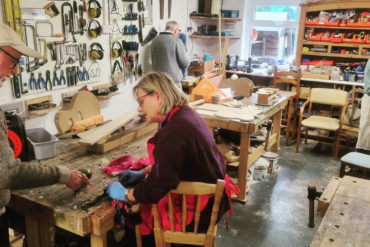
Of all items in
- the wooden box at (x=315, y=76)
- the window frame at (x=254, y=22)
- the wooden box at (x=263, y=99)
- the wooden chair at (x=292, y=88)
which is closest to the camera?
the wooden box at (x=263, y=99)

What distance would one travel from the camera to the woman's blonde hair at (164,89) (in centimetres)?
165

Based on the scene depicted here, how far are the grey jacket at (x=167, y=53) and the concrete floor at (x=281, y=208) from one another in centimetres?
189

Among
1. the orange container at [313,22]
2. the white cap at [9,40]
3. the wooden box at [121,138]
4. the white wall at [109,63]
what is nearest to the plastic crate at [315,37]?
the orange container at [313,22]

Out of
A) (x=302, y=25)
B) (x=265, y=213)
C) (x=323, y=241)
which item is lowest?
(x=265, y=213)

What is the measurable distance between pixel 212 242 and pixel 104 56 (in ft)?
10.0

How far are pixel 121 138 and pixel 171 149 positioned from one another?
38.6 inches

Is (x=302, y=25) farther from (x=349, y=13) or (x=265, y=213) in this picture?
(x=265, y=213)

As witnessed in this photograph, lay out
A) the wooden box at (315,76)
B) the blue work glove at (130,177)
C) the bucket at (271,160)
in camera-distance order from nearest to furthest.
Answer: the blue work glove at (130,177) → the bucket at (271,160) → the wooden box at (315,76)

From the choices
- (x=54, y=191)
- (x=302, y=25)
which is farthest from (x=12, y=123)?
(x=302, y=25)

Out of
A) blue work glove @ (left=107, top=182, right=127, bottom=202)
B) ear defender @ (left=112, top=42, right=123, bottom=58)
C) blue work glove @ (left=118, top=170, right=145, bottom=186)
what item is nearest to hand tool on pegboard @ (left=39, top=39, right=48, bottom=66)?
ear defender @ (left=112, top=42, right=123, bottom=58)

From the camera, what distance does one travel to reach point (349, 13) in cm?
525

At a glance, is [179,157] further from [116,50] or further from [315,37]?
[315,37]

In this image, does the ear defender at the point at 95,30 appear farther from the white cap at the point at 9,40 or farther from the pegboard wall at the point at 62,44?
the white cap at the point at 9,40

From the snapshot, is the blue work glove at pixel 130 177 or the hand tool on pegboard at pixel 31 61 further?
the hand tool on pegboard at pixel 31 61
